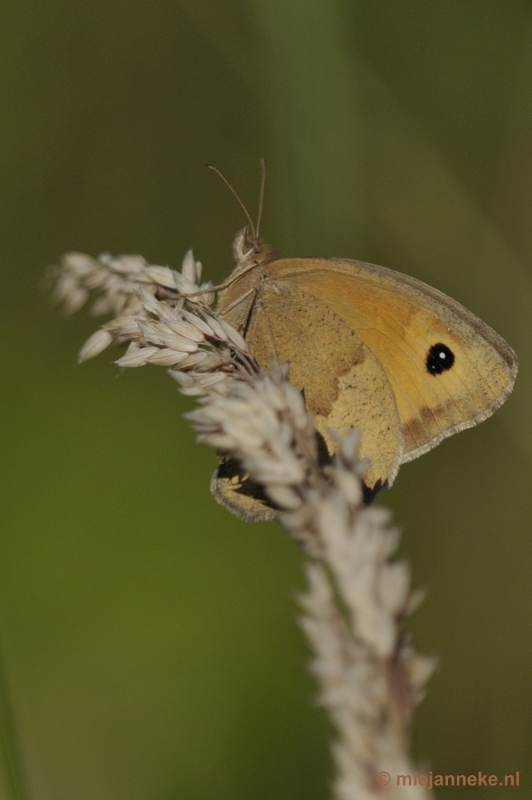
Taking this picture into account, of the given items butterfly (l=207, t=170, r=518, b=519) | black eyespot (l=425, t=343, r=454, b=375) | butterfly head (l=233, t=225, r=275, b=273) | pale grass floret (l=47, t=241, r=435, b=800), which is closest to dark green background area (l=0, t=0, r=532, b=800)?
butterfly head (l=233, t=225, r=275, b=273)

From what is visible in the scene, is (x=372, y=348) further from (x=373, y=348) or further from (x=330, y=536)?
(x=330, y=536)

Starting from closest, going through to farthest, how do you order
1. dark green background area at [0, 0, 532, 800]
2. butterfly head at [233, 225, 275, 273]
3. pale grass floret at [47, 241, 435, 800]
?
1. pale grass floret at [47, 241, 435, 800]
2. butterfly head at [233, 225, 275, 273]
3. dark green background area at [0, 0, 532, 800]

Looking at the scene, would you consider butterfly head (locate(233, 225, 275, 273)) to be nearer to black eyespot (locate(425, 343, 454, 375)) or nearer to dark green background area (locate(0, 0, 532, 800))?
dark green background area (locate(0, 0, 532, 800))

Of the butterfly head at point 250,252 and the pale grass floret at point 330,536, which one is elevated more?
the butterfly head at point 250,252

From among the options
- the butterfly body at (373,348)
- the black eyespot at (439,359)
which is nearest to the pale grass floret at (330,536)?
the butterfly body at (373,348)

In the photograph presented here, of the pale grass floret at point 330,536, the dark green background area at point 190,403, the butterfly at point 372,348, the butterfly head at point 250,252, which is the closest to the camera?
the pale grass floret at point 330,536

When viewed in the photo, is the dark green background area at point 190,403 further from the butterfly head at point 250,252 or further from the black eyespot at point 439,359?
the black eyespot at point 439,359

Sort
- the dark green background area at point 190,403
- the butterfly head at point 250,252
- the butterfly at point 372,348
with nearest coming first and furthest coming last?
the butterfly at point 372,348, the butterfly head at point 250,252, the dark green background area at point 190,403

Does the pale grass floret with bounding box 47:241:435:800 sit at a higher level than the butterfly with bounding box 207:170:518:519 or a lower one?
lower
